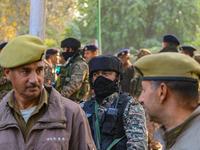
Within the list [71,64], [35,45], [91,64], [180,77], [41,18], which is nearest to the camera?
[180,77]

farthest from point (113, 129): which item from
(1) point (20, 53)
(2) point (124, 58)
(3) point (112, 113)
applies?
(2) point (124, 58)

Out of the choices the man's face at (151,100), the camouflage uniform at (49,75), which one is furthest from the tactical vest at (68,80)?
the man's face at (151,100)

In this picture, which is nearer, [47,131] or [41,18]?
[47,131]

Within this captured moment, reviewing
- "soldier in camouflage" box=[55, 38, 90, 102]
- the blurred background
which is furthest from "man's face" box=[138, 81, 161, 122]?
the blurred background

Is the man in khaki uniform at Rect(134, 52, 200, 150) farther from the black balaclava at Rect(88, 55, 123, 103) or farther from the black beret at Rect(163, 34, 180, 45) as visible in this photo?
the black beret at Rect(163, 34, 180, 45)

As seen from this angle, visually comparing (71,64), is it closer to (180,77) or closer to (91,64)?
(91,64)

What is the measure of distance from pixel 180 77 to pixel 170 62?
10 centimetres

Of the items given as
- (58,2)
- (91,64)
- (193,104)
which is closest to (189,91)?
(193,104)

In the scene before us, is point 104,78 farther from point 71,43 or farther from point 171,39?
point 171,39

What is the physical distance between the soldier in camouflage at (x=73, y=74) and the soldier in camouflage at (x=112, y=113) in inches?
104

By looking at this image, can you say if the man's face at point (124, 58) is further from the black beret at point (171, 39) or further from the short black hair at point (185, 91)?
the short black hair at point (185, 91)

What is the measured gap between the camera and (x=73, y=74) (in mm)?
6742

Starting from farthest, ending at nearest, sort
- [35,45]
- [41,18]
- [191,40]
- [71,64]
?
[191,40] → [71,64] → [41,18] → [35,45]

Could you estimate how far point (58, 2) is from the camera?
30328 millimetres
